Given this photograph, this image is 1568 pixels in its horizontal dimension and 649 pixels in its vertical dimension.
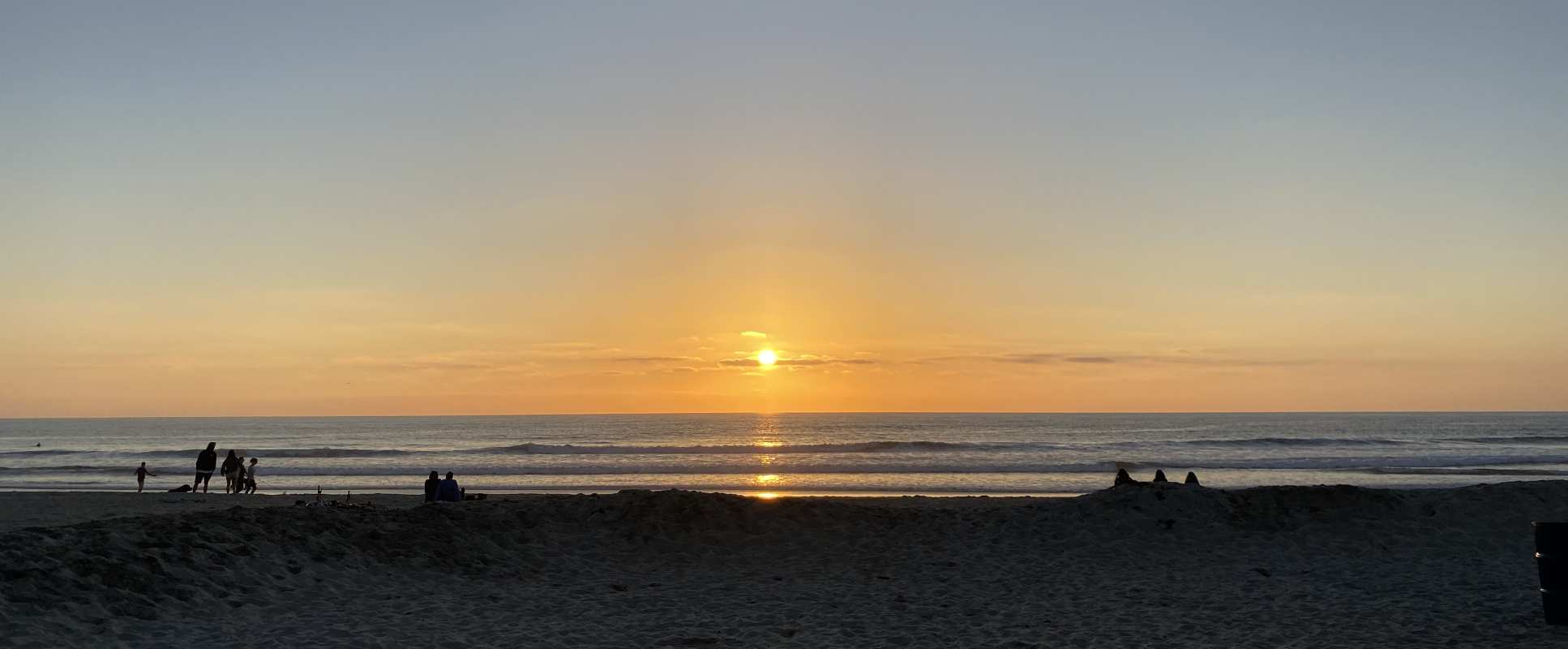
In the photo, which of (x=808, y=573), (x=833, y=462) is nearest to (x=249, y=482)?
(x=808, y=573)

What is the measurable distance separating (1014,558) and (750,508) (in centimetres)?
419

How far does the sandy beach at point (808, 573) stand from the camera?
9.42 meters

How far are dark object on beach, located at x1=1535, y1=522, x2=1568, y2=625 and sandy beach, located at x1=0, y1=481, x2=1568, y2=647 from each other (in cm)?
Answer: 19

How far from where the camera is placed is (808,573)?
42.5 ft

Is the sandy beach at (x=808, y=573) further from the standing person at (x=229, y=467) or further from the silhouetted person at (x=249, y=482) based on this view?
the silhouetted person at (x=249, y=482)

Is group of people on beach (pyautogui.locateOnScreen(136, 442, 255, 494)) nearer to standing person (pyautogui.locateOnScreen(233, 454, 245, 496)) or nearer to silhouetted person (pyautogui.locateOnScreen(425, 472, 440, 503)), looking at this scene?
standing person (pyautogui.locateOnScreen(233, 454, 245, 496))

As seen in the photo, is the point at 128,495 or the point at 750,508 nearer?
the point at 750,508

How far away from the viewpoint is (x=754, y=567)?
1328 cm

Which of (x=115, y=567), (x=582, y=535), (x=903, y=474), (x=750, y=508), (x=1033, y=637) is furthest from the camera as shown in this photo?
(x=903, y=474)

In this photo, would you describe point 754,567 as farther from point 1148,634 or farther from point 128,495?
point 128,495

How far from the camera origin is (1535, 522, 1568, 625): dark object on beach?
8625 mm

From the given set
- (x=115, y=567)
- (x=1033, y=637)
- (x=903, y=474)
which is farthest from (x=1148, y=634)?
(x=903, y=474)

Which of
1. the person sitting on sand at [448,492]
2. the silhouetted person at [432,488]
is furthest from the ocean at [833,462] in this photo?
the person sitting on sand at [448,492]

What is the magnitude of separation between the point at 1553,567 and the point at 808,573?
7.70 metres
